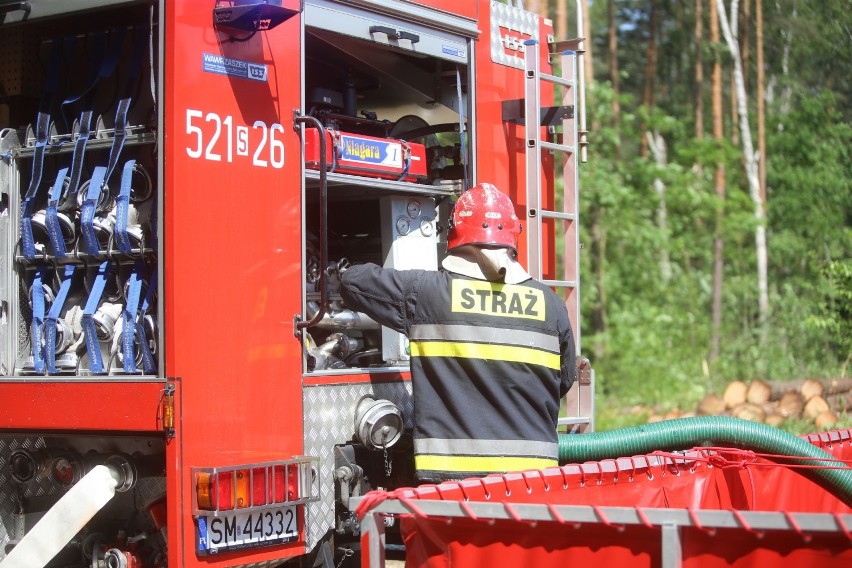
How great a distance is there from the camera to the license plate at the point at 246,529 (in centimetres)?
389

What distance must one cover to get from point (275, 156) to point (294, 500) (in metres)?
1.29

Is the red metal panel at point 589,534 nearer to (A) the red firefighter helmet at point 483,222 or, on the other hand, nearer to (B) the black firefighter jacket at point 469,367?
(B) the black firefighter jacket at point 469,367

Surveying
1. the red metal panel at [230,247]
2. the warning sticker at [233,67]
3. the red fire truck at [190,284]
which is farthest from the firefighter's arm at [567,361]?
the warning sticker at [233,67]

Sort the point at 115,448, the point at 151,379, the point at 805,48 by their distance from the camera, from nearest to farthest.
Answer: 1. the point at 151,379
2. the point at 115,448
3. the point at 805,48

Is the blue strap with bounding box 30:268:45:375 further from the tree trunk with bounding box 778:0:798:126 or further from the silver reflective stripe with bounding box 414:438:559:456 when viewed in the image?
the tree trunk with bounding box 778:0:798:126

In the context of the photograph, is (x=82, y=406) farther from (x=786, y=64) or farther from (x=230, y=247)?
(x=786, y=64)

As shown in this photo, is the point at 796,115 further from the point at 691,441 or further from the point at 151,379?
the point at 151,379

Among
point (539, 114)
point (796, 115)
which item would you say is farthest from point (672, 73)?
point (539, 114)

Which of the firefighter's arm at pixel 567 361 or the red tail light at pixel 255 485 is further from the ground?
→ the firefighter's arm at pixel 567 361

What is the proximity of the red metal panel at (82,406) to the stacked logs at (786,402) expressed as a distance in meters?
9.03

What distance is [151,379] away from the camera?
394 centimetres

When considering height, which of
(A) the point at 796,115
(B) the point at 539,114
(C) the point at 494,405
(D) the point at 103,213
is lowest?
(C) the point at 494,405

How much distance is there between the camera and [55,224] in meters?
4.41

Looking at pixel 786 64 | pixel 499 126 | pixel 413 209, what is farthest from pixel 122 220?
pixel 786 64
